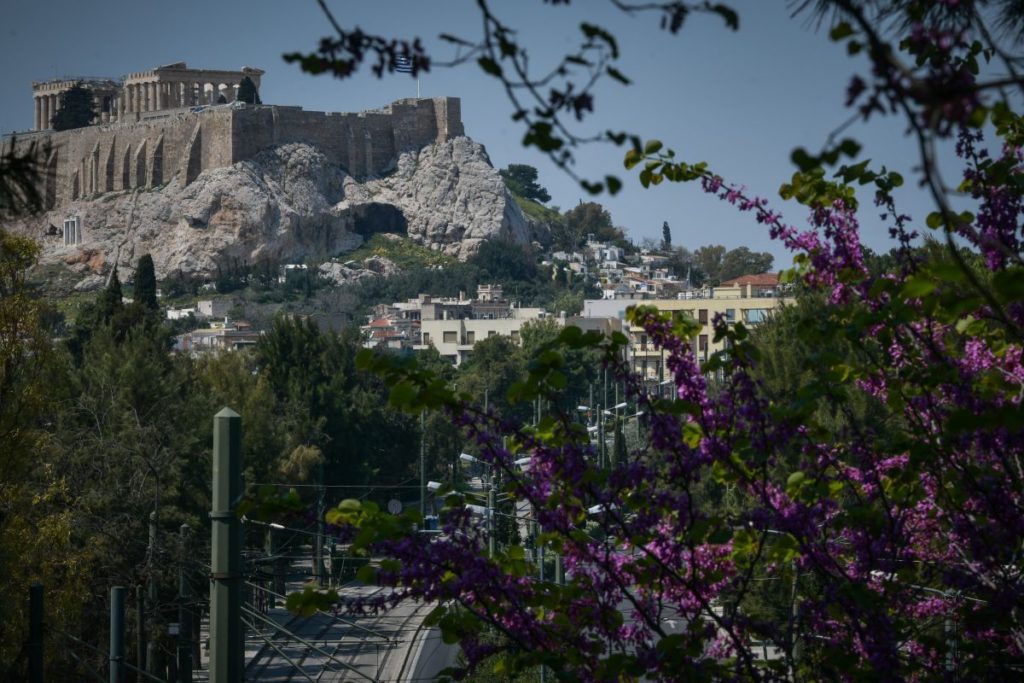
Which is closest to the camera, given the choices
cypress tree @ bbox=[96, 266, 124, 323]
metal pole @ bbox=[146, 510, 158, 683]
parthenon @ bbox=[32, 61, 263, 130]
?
metal pole @ bbox=[146, 510, 158, 683]

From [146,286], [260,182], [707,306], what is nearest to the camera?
[146,286]

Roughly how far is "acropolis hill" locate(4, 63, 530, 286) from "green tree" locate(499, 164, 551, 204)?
897 inches

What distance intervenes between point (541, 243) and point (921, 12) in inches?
4608

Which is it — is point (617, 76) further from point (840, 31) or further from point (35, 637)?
point (35, 637)

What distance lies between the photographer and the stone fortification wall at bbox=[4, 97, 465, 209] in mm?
104000

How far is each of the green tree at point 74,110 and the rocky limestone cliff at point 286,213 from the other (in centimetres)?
862

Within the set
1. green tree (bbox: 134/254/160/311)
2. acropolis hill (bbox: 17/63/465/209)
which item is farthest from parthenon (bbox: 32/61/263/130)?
green tree (bbox: 134/254/160/311)

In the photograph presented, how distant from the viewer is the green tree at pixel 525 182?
13688 cm

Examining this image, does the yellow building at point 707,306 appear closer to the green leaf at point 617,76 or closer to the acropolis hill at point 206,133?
the acropolis hill at point 206,133

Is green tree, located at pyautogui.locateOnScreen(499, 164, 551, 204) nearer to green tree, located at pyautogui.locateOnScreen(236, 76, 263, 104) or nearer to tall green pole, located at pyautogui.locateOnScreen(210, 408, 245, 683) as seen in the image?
green tree, located at pyautogui.locateOnScreen(236, 76, 263, 104)

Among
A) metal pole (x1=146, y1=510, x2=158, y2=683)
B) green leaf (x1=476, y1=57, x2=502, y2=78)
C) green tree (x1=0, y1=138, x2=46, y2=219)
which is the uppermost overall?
green leaf (x1=476, y1=57, x2=502, y2=78)

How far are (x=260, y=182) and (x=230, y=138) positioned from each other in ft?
11.2

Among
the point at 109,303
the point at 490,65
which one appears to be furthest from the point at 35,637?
the point at 109,303

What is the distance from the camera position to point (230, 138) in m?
103
